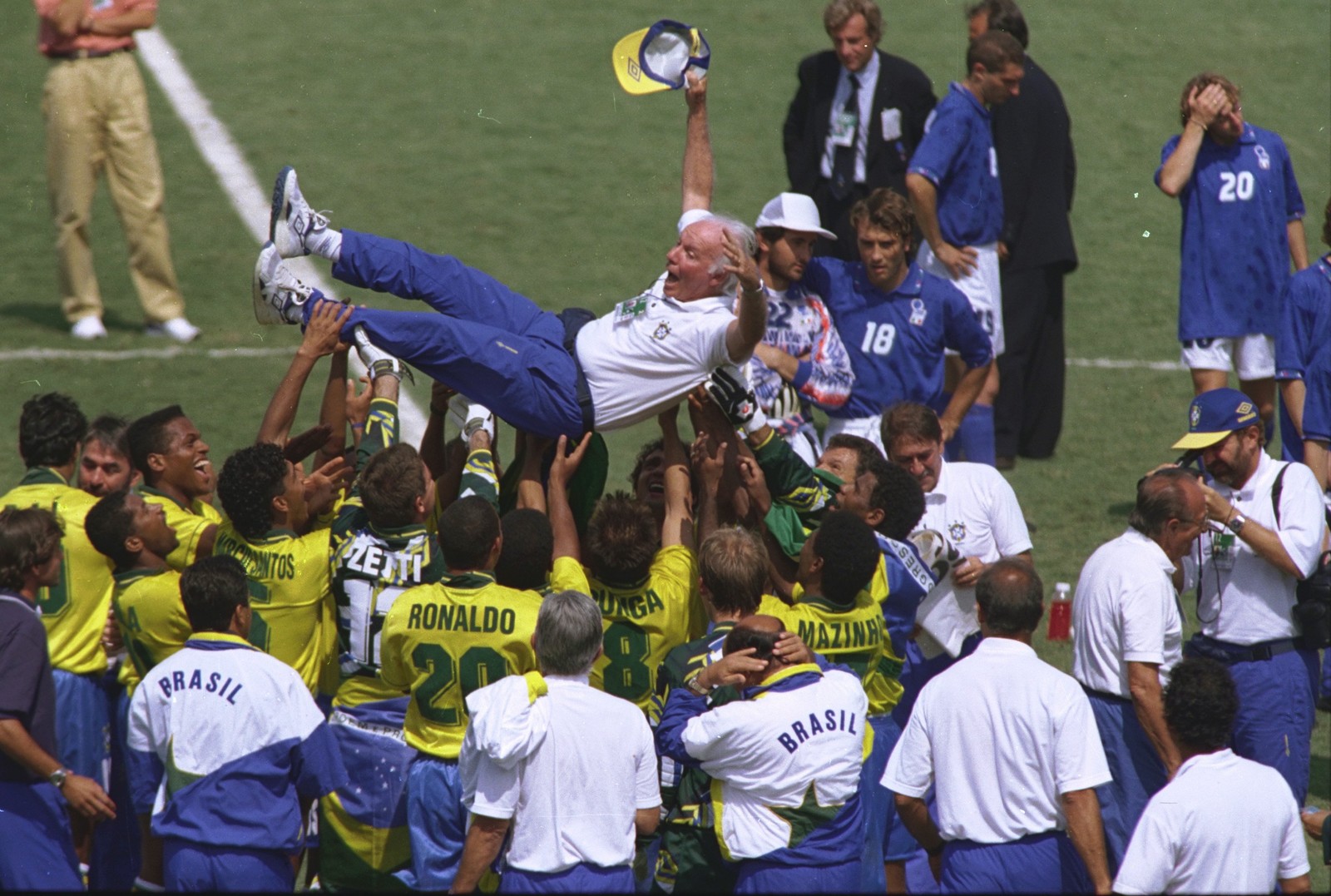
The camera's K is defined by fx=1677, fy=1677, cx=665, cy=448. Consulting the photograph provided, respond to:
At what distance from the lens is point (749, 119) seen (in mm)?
15398

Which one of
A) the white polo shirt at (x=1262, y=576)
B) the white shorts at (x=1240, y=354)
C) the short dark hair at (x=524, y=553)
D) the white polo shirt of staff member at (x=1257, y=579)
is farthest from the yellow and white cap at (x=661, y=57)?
the white shorts at (x=1240, y=354)

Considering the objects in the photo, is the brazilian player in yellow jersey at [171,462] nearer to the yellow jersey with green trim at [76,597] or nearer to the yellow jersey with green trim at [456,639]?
the yellow jersey with green trim at [76,597]

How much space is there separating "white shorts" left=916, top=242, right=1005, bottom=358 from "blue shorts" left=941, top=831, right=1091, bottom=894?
15.0 feet

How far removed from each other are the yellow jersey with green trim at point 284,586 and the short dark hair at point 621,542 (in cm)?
102

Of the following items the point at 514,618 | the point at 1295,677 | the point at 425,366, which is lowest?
the point at 1295,677

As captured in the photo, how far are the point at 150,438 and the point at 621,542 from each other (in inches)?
77.4

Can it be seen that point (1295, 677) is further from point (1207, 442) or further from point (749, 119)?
point (749, 119)

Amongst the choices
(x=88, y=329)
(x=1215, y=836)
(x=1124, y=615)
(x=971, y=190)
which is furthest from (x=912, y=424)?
(x=88, y=329)

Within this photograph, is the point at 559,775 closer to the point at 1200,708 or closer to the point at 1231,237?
the point at 1200,708

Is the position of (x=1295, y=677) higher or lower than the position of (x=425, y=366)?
lower

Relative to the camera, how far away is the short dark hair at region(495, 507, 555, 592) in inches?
219

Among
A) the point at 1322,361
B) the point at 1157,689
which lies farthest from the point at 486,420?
the point at 1322,361

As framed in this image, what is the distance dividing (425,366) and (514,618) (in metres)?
1.54

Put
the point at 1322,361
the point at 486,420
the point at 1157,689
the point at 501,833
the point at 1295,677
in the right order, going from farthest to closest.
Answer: the point at 1322,361 → the point at 486,420 → the point at 1295,677 → the point at 1157,689 → the point at 501,833
